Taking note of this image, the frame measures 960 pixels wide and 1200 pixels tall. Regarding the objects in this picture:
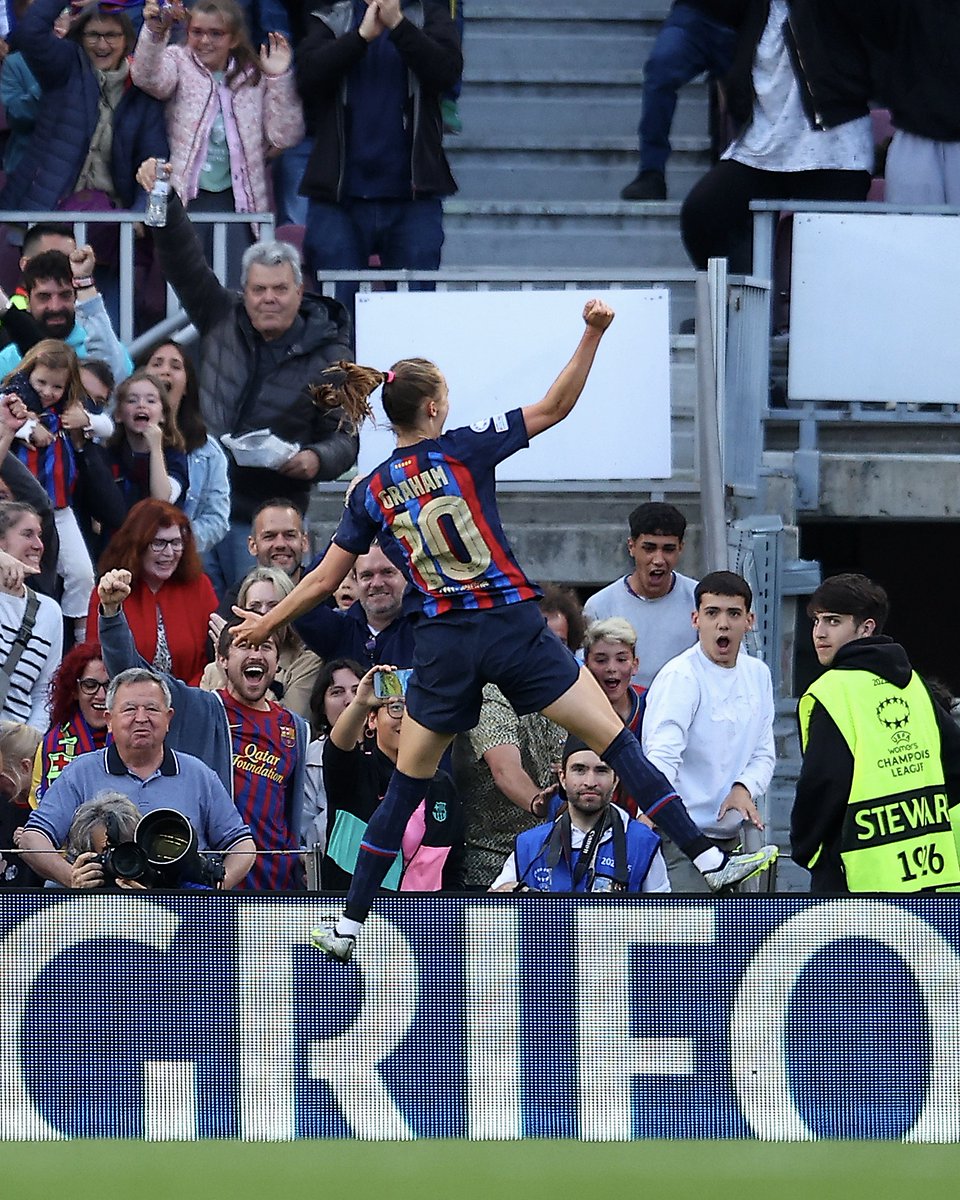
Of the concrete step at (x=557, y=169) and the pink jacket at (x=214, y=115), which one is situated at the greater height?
the concrete step at (x=557, y=169)

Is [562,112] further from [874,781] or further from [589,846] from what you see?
[874,781]

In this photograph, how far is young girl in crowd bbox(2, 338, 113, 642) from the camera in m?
9.52

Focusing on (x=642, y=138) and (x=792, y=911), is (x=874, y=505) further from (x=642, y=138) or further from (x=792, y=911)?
(x=792, y=911)

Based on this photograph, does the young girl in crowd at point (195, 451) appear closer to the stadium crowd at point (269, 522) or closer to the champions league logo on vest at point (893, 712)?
the stadium crowd at point (269, 522)

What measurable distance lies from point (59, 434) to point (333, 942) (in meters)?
3.80

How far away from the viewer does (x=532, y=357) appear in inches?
409

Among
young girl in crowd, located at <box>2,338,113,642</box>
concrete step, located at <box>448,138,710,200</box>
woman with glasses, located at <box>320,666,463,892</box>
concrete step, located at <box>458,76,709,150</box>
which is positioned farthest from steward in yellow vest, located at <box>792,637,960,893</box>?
concrete step, located at <box>458,76,709,150</box>

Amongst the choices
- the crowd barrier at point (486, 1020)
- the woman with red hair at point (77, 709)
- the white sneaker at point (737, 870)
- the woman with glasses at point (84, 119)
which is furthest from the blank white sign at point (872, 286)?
the crowd barrier at point (486, 1020)

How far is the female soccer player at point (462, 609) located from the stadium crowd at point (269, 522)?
36 centimetres

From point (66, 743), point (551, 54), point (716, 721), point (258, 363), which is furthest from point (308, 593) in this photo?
point (551, 54)

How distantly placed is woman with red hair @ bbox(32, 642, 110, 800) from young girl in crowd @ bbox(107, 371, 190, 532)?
63.3 inches

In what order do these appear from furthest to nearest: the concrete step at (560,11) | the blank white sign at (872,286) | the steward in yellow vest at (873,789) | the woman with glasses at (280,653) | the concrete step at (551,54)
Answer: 1. the concrete step at (560,11)
2. the concrete step at (551,54)
3. the blank white sign at (872,286)
4. the woman with glasses at (280,653)
5. the steward in yellow vest at (873,789)

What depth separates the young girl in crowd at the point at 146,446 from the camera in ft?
32.1

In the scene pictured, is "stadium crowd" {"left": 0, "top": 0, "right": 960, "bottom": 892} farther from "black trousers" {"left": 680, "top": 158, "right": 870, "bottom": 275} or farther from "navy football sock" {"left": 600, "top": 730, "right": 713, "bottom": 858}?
"navy football sock" {"left": 600, "top": 730, "right": 713, "bottom": 858}
